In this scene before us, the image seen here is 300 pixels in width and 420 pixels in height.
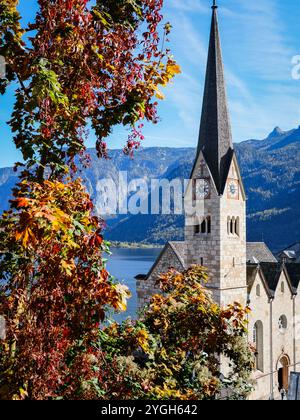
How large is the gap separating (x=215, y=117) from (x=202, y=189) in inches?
174

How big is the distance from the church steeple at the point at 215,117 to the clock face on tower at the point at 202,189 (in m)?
0.71

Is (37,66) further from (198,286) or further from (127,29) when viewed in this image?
(198,286)

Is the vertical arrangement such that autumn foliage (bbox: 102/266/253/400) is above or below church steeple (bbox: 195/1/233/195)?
below

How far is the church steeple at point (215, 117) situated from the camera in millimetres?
26766

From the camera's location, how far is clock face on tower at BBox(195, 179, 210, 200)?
26562 millimetres

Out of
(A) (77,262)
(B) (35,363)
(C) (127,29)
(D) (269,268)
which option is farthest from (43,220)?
(D) (269,268)

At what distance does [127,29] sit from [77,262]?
2.79 m

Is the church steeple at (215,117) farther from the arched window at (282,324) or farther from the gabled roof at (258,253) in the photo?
the gabled roof at (258,253)

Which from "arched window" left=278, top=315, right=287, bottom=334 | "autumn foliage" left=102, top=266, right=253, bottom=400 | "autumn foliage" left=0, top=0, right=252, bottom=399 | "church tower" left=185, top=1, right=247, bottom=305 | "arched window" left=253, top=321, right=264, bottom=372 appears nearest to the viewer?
"autumn foliage" left=0, top=0, right=252, bottom=399

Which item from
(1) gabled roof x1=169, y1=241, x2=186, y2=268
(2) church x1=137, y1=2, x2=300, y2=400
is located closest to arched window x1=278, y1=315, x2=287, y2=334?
(2) church x1=137, y1=2, x2=300, y2=400

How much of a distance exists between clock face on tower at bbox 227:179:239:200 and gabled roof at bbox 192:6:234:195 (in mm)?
928

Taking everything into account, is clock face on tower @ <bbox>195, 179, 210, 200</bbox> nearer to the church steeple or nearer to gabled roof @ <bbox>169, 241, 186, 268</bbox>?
the church steeple

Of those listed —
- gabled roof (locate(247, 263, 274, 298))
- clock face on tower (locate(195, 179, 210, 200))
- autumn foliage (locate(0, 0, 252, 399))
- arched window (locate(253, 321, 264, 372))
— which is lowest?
arched window (locate(253, 321, 264, 372))
